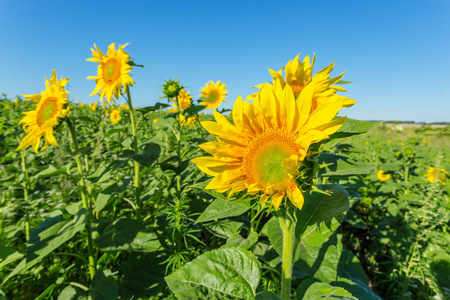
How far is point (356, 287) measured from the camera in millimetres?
1063

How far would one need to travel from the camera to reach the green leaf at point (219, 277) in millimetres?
806

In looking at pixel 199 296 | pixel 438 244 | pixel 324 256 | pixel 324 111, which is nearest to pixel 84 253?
pixel 199 296

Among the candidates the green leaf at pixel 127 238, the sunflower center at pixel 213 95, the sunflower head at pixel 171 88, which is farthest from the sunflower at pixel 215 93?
the green leaf at pixel 127 238

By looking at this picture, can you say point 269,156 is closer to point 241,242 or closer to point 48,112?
point 241,242

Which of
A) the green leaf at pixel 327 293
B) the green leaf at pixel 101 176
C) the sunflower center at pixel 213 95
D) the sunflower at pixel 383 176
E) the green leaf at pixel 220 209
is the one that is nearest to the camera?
the green leaf at pixel 327 293

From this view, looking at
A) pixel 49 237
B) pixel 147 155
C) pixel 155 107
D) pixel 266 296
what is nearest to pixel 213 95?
pixel 155 107

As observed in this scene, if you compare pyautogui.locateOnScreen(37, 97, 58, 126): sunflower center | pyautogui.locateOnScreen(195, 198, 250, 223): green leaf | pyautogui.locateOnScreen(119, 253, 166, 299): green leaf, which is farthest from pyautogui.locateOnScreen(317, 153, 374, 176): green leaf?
pyautogui.locateOnScreen(37, 97, 58, 126): sunflower center

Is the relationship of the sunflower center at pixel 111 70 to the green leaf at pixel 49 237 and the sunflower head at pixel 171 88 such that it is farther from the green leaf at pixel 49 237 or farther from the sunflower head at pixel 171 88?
the green leaf at pixel 49 237

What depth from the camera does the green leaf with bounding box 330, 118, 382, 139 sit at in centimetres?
70

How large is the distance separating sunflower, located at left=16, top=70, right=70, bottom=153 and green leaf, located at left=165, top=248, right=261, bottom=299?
1478mm

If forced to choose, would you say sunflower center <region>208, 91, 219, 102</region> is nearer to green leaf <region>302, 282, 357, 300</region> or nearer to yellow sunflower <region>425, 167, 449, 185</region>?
yellow sunflower <region>425, 167, 449, 185</region>

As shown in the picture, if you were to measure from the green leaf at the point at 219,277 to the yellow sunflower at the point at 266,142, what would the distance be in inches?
9.5

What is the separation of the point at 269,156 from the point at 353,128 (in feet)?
0.84

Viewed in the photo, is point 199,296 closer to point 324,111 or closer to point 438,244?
point 324,111
